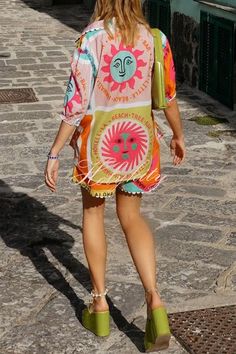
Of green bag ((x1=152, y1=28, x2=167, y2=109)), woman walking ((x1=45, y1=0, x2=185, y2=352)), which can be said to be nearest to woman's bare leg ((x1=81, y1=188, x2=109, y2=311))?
woman walking ((x1=45, y1=0, x2=185, y2=352))

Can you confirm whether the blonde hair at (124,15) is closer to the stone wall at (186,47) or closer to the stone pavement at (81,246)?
the stone pavement at (81,246)

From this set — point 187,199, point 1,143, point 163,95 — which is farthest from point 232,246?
point 1,143

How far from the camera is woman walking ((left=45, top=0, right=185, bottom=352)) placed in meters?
3.56

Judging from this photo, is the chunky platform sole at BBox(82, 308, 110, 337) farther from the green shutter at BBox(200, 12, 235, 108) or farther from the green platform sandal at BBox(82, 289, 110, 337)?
the green shutter at BBox(200, 12, 235, 108)

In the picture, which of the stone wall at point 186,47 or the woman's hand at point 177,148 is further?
the stone wall at point 186,47

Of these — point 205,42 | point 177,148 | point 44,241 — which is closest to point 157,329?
point 177,148

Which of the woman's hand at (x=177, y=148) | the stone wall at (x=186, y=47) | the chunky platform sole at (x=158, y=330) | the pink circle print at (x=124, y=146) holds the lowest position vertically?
the stone wall at (x=186, y=47)

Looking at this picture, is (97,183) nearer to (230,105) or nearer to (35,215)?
(35,215)

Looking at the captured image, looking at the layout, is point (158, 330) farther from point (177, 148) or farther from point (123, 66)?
point (123, 66)

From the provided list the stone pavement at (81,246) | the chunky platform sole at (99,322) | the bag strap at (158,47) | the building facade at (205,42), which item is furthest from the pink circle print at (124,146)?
the building facade at (205,42)

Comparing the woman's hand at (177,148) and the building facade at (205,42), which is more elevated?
the woman's hand at (177,148)

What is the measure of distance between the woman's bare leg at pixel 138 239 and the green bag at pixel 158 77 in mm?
468

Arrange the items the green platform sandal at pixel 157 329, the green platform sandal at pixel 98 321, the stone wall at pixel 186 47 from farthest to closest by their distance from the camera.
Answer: the stone wall at pixel 186 47
the green platform sandal at pixel 98 321
the green platform sandal at pixel 157 329

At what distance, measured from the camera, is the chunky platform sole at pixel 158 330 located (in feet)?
12.3
